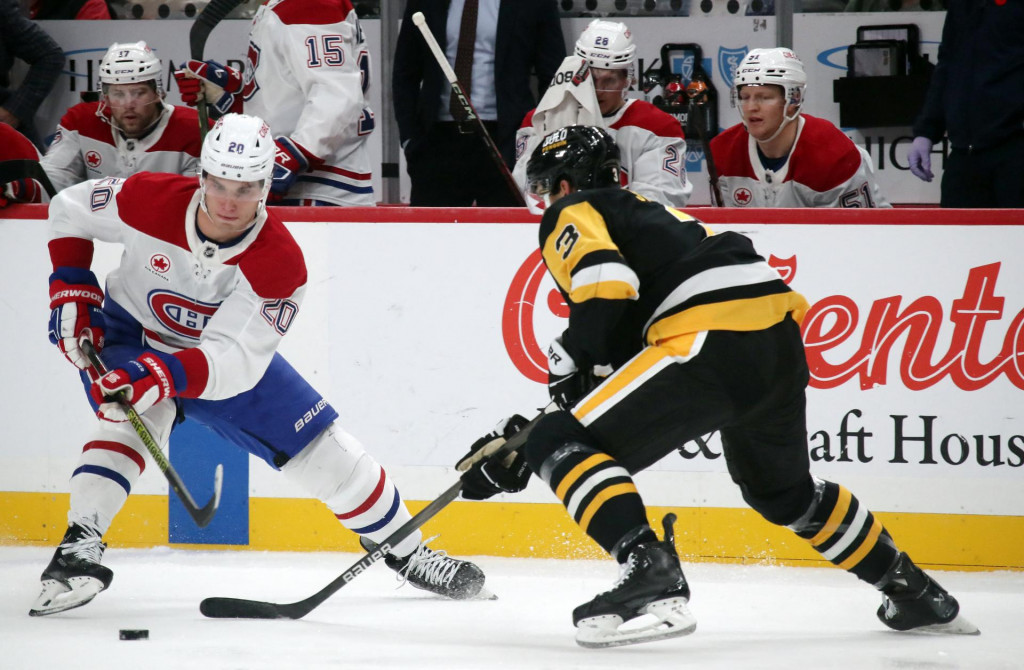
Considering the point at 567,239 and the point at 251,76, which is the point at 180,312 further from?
the point at 251,76

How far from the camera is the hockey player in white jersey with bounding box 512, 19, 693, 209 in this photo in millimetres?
3938

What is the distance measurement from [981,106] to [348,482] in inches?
85.6

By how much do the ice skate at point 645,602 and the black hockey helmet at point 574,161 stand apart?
0.75 metres

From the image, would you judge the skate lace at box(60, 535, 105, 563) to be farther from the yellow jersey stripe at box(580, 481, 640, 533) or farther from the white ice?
the yellow jersey stripe at box(580, 481, 640, 533)

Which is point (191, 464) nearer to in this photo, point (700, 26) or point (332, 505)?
point (332, 505)

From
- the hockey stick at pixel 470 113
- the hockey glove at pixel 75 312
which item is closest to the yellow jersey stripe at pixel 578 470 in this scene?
the hockey glove at pixel 75 312

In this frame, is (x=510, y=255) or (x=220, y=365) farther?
(x=510, y=255)

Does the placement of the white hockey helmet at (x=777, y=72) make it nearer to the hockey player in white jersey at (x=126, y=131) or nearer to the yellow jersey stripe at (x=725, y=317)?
the yellow jersey stripe at (x=725, y=317)

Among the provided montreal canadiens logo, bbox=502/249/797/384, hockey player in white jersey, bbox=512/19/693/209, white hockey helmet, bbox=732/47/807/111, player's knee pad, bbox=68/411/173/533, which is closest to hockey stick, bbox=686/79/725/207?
hockey player in white jersey, bbox=512/19/693/209

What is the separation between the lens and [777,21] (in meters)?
4.56

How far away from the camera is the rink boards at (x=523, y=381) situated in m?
3.48

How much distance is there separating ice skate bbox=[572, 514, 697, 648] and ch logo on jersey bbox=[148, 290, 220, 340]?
1179 mm

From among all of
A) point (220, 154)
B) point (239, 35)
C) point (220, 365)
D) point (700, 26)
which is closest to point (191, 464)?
point (220, 365)

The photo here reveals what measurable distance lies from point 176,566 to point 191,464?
0.34 meters
